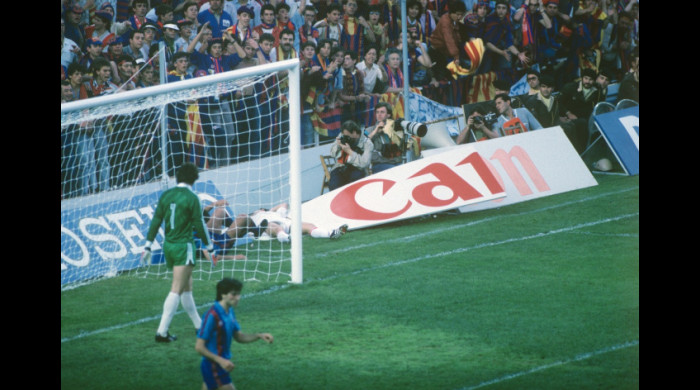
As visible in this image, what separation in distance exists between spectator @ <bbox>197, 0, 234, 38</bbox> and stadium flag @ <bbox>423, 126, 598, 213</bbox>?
3.27 m

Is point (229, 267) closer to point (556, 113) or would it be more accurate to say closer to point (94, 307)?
point (94, 307)

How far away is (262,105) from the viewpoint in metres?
14.0

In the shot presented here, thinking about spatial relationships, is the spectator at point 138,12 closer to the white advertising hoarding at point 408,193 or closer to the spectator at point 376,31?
the white advertising hoarding at point 408,193

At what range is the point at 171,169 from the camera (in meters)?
12.3

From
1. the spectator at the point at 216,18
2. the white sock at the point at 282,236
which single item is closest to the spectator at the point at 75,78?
the spectator at the point at 216,18

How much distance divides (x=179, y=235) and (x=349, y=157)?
5009 mm

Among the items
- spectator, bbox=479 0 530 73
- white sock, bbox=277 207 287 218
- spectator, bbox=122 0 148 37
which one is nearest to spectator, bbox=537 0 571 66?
spectator, bbox=479 0 530 73

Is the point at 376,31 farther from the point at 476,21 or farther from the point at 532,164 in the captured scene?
the point at 532,164

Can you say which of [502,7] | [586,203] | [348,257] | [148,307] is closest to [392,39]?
[502,7]

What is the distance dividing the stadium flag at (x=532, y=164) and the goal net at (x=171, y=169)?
2.40 m

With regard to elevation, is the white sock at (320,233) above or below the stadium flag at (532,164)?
below

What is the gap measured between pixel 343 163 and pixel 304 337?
4958mm

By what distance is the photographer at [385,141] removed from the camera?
545 inches

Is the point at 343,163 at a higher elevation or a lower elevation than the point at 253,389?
higher
